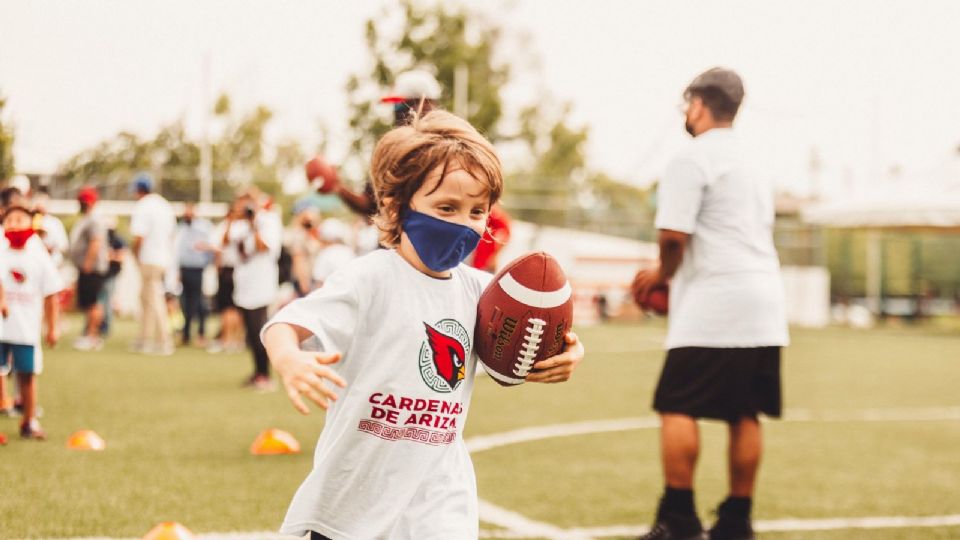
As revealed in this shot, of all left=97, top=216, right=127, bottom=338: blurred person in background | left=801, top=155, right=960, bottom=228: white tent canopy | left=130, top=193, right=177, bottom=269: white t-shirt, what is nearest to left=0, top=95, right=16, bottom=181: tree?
left=130, top=193, right=177, bottom=269: white t-shirt

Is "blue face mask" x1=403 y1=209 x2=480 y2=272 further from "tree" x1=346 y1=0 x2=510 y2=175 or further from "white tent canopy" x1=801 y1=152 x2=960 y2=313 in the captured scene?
"tree" x1=346 y1=0 x2=510 y2=175

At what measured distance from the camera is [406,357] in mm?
2938

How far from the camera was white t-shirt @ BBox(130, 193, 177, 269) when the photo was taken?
1371 cm

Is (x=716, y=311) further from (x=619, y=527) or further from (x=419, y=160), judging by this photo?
(x=419, y=160)

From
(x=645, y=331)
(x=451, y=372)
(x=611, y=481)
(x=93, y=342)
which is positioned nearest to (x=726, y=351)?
(x=611, y=481)

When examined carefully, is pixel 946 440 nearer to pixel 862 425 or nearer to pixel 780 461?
pixel 862 425

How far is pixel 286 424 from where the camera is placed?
321 inches

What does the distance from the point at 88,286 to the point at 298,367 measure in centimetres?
1190

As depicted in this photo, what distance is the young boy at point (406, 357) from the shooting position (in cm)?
288

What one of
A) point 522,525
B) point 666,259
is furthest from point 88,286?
point 666,259

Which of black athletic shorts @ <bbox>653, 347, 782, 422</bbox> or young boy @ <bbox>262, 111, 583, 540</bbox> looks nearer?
young boy @ <bbox>262, 111, 583, 540</bbox>

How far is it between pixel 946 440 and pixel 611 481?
359 centimetres

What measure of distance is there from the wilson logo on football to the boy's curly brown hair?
0.31 m

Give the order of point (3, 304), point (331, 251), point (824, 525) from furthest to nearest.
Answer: point (331, 251), point (3, 304), point (824, 525)
